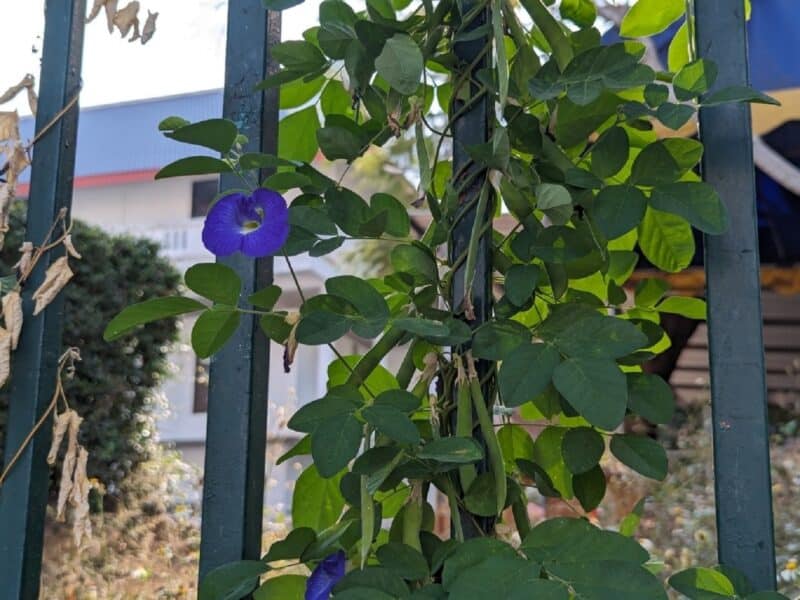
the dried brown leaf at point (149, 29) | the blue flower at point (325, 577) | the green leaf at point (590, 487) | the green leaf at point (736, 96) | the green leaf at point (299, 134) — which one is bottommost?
the blue flower at point (325, 577)

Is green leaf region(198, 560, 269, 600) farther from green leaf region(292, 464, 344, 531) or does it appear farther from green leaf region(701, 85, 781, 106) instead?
green leaf region(701, 85, 781, 106)

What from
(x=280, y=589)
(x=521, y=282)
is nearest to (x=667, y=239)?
(x=521, y=282)

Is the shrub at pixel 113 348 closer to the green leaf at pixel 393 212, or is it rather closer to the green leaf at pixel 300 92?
the green leaf at pixel 300 92

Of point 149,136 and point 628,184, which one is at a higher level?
point 149,136

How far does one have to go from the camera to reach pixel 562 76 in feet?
1.94

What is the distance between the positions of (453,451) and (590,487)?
19 centimetres

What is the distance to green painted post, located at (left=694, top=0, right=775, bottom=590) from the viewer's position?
0.59 metres

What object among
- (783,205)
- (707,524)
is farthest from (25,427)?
(783,205)

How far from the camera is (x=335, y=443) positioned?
1.76 feet

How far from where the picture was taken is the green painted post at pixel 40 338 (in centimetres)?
74

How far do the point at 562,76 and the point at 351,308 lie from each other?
0.19 metres

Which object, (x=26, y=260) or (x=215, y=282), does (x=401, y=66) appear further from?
(x=26, y=260)

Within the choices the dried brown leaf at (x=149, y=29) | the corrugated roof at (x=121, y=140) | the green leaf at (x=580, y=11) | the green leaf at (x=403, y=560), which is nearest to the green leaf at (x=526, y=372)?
the green leaf at (x=403, y=560)

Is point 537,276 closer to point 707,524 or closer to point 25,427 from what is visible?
point 25,427
